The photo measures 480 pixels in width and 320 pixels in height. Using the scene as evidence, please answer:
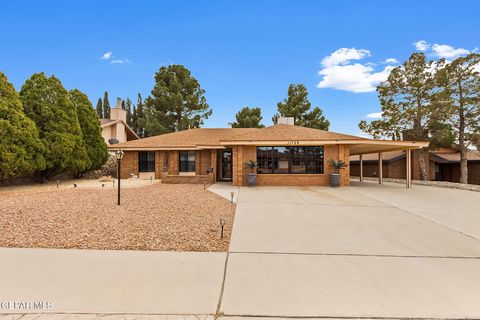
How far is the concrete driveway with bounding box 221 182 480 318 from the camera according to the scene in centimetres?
260

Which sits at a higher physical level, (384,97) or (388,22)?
(388,22)

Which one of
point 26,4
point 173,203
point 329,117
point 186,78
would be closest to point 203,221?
point 173,203

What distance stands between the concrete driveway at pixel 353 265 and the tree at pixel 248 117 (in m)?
24.6

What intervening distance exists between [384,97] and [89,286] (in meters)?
23.4

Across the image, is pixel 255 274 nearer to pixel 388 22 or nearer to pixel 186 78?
pixel 388 22

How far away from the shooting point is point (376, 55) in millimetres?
18344

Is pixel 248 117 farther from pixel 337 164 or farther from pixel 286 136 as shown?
pixel 337 164

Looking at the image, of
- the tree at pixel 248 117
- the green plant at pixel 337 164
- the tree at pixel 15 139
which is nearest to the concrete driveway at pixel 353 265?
the green plant at pixel 337 164

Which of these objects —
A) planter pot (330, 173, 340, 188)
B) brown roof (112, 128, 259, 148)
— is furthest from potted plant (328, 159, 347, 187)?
brown roof (112, 128, 259, 148)

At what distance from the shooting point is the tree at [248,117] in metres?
30.8

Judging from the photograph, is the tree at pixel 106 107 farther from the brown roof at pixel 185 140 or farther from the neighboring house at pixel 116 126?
the brown roof at pixel 185 140

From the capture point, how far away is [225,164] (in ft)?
57.9

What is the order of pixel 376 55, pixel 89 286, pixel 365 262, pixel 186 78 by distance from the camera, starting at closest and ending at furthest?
pixel 89 286
pixel 365 262
pixel 376 55
pixel 186 78

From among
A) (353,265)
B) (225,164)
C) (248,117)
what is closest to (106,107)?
(248,117)
